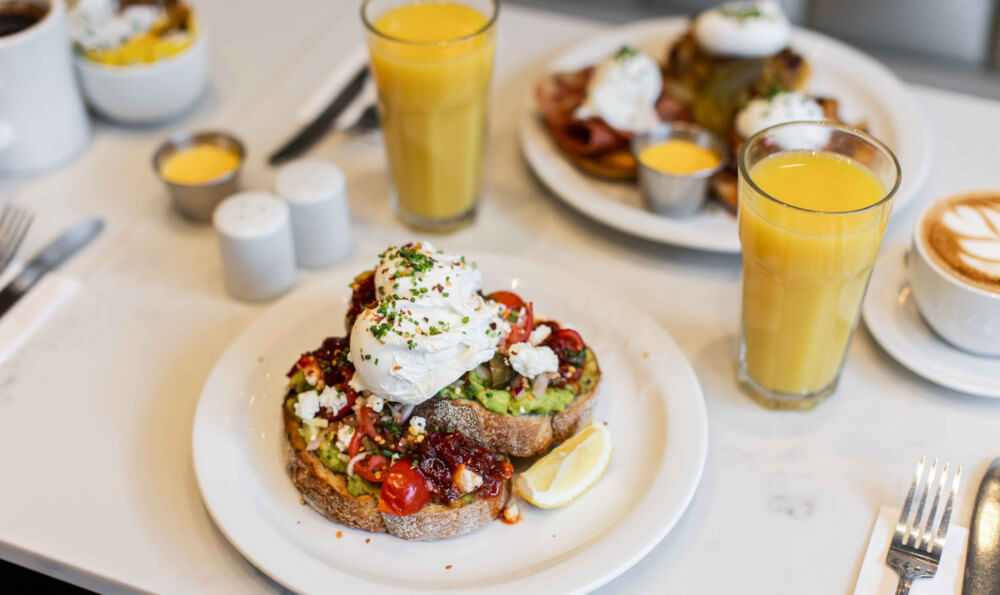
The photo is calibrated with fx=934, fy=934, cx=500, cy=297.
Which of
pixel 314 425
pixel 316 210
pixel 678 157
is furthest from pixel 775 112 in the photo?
pixel 314 425

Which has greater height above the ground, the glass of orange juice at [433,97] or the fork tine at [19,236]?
the glass of orange juice at [433,97]

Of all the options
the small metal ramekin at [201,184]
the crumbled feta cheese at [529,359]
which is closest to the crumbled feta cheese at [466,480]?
the crumbled feta cheese at [529,359]

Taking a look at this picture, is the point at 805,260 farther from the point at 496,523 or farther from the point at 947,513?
the point at 496,523

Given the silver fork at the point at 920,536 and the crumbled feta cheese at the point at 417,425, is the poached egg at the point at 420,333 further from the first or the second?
the silver fork at the point at 920,536

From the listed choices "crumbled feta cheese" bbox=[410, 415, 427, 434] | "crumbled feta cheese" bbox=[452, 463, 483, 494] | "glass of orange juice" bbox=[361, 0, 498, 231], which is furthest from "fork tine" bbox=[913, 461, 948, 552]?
"glass of orange juice" bbox=[361, 0, 498, 231]

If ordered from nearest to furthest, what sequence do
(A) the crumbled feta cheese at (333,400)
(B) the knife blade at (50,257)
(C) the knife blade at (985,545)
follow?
(C) the knife blade at (985,545) < (A) the crumbled feta cheese at (333,400) < (B) the knife blade at (50,257)

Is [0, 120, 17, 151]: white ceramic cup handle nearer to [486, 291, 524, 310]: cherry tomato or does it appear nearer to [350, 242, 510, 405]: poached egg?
[350, 242, 510, 405]: poached egg
